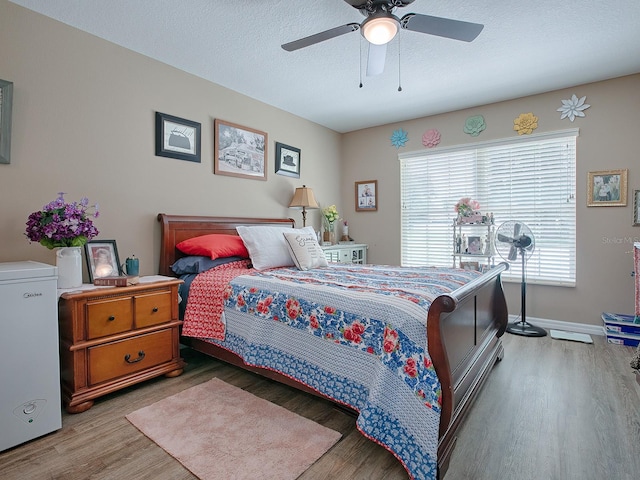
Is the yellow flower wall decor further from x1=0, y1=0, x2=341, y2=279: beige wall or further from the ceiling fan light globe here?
x1=0, y1=0, x2=341, y2=279: beige wall

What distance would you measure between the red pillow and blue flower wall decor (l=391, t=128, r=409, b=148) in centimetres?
274

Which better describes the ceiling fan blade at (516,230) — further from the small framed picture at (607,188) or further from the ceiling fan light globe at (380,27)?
the ceiling fan light globe at (380,27)

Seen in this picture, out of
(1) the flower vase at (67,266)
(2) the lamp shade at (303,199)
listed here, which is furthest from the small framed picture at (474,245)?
(1) the flower vase at (67,266)

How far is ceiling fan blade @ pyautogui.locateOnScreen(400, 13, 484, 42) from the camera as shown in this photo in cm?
191

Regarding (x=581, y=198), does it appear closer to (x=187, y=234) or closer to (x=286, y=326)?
(x=286, y=326)

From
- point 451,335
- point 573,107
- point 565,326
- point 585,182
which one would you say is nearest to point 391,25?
point 451,335

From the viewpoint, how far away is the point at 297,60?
9.69 ft

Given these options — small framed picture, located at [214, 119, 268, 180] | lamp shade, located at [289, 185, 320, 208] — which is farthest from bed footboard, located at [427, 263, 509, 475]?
small framed picture, located at [214, 119, 268, 180]

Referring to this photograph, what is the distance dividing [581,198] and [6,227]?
4.93 m

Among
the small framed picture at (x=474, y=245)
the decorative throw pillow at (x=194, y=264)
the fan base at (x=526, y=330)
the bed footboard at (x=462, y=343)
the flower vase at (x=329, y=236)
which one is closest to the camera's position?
the bed footboard at (x=462, y=343)

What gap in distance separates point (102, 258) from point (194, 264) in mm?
648

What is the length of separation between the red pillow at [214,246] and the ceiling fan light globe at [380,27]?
6.33 feet

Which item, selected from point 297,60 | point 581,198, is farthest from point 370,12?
point 581,198

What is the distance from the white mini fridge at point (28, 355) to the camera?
5.41ft
